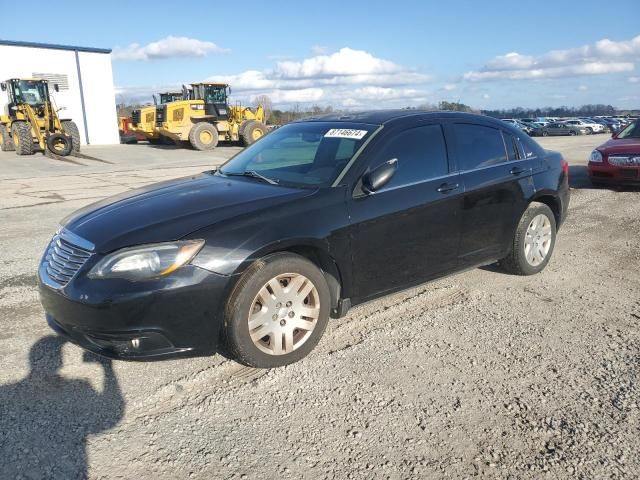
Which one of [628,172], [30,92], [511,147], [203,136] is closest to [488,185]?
[511,147]

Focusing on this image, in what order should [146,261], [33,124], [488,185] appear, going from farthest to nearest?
1. [33,124]
2. [488,185]
3. [146,261]

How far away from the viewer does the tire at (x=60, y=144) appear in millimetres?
21188

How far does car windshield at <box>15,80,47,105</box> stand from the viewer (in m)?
22.0

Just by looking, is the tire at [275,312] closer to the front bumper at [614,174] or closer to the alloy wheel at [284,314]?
the alloy wheel at [284,314]

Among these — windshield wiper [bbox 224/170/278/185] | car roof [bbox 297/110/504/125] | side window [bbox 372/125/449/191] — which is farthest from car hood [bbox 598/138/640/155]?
windshield wiper [bbox 224/170/278/185]

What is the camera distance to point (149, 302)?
2.86m

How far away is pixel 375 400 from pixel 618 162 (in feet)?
28.3

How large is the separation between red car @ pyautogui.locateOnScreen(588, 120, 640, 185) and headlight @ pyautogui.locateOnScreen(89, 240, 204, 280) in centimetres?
896

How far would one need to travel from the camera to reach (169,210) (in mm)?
3328

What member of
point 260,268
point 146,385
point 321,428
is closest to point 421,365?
point 321,428

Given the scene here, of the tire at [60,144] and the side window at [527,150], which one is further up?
the side window at [527,150]

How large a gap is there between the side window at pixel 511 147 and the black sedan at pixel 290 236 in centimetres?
1

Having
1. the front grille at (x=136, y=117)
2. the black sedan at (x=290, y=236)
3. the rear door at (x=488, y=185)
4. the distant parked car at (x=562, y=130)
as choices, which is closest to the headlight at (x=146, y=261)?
the black sedan at (x=290, y=236)

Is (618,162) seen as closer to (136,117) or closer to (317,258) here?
(317,258)
